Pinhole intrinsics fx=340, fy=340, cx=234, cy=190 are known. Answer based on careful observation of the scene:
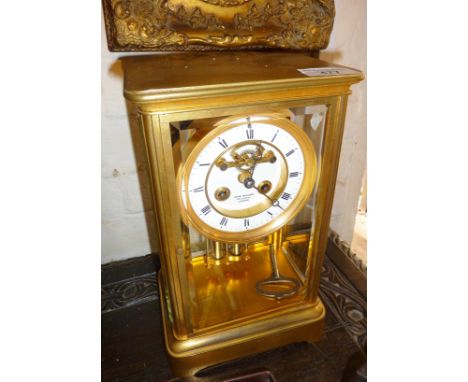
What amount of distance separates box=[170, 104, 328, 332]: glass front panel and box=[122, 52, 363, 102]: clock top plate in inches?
1.9

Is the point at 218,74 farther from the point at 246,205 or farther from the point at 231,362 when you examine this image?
the point at 231,362

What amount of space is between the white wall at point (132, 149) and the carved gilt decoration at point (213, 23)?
0.09 metres

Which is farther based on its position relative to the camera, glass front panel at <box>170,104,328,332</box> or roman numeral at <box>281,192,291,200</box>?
roman numeral at <box>281,192,291,200</box>

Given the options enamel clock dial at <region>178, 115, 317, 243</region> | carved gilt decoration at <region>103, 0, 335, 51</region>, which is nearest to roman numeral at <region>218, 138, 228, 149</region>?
enamel clock dial at <region>178, 115, 317, 243</region>

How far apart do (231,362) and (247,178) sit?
1.37ft

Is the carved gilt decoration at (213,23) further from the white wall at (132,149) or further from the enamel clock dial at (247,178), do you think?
the enamel clock dial at (247,178)

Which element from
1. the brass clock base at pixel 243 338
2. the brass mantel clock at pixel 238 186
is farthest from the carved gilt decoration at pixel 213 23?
the brass clock base at pixel 243 338

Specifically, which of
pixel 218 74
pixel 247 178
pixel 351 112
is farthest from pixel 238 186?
pixel 351 112

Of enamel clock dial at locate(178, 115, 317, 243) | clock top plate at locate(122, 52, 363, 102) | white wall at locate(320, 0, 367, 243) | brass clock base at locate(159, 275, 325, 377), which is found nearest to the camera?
clock top plate at locate(122, 52, 363, 102)

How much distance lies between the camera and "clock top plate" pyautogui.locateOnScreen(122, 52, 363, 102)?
465mm

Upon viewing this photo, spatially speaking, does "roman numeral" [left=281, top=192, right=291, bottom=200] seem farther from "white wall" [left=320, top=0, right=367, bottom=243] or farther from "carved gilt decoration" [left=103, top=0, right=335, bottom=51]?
"white wall" [left=320, top=0, right=367, bottom=243]

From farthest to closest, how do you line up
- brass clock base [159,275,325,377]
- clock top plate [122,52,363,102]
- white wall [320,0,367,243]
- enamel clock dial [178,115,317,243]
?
1. white wall [320,0,367,243]
2. brass clock base [159,275,325,377]
3. enamel clock dial [178,115,317,243]
4. clock top plate [122,52,363,102]

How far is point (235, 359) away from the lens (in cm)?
74

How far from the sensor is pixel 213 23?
26.5 inches
